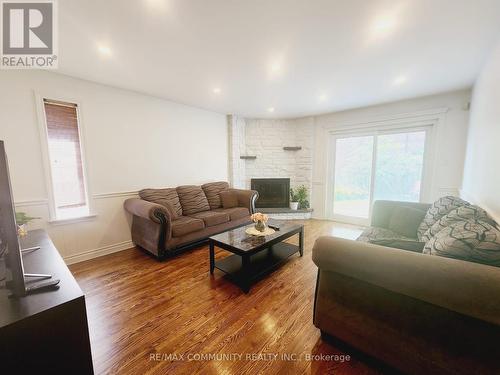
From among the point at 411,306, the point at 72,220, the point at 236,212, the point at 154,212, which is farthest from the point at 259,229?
the point at 72,220

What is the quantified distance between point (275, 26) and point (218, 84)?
4.50 feet

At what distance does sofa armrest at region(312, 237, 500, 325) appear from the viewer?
881 millimetres

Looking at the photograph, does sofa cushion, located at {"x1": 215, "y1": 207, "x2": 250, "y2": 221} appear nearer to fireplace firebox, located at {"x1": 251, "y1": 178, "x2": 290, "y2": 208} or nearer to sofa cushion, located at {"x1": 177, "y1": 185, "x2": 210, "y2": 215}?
sofa cushion, located at {"x1": 177, "y1": 185, "x2": 210, "y2": 215}

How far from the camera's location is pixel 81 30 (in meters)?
1.72

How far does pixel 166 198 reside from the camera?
323 centimetres

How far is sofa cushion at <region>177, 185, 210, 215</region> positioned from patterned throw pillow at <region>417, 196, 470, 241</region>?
3046mm

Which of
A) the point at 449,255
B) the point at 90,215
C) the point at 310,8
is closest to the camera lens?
the point at 449,255

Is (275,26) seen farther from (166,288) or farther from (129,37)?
(166,288)

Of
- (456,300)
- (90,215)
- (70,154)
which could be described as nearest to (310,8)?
(456,300)

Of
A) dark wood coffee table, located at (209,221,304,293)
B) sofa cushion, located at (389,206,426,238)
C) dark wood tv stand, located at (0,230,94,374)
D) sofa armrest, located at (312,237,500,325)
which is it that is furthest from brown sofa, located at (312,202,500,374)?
sofa cushion, located at (389,206,426,238)

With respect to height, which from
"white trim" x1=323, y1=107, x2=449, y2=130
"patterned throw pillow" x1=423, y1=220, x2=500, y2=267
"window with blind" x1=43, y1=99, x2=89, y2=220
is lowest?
"patterned throw pillow" x1=423, y1=220, x2=500, y2=267

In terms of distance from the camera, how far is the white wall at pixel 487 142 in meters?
1.74

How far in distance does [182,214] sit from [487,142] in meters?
3.88

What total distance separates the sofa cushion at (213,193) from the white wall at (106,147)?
27 centimetres
